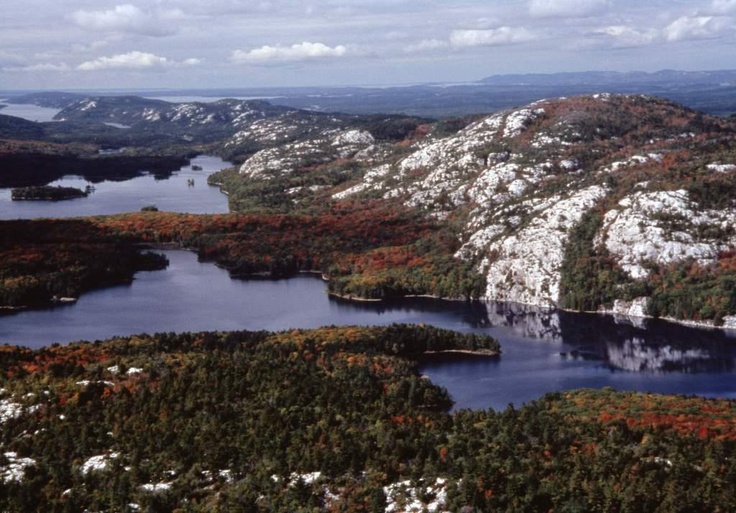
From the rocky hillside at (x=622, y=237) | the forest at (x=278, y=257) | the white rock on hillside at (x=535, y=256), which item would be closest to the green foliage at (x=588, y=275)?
the rocky hillside at (x=622, y=237)

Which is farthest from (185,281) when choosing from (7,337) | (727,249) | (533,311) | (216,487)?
(216,487)

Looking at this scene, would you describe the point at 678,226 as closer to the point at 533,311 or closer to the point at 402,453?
the point at 533,311

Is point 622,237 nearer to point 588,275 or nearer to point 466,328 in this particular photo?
point 588,275

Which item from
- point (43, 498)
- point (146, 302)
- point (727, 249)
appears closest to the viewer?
point (43, 498)

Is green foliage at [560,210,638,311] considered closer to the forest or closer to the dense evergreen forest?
the forest

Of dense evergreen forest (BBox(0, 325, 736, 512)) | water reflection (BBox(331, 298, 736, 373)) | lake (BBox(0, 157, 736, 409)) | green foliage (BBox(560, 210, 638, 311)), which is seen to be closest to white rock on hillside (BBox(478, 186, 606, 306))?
green foliage (BBox(560, 210, 638, 311))

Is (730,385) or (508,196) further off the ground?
(508,196)

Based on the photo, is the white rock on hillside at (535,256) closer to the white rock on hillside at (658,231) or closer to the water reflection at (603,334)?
the water reflection at (603,334)

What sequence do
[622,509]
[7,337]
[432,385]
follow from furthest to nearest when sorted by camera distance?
[7,337], [432,385], [622,509]
